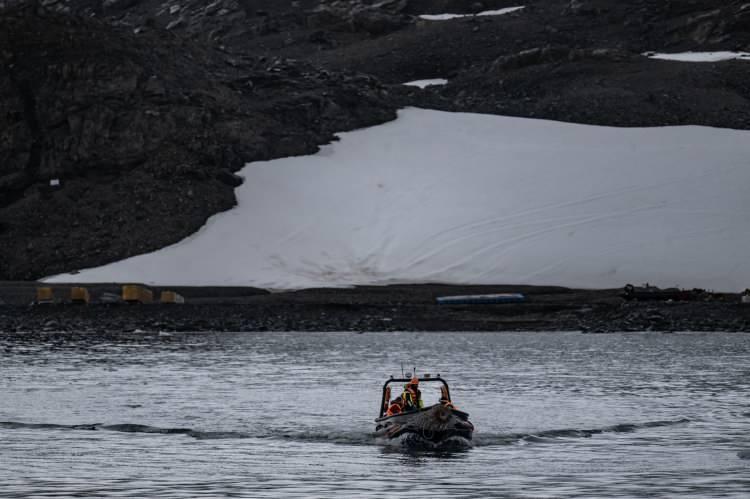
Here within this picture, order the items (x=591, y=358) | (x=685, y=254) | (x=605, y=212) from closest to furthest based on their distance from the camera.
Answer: (x=591, y=358)
(x=685, y=254)
(x=605, y=212)

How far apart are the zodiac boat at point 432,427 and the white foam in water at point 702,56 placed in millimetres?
106831

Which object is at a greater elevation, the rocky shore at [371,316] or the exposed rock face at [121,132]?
the exposed rock face at [121,132]

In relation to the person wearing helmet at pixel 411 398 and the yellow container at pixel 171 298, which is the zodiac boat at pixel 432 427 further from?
the yellow container at pixel 171 298

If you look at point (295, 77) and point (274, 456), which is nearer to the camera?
point (274, 456)

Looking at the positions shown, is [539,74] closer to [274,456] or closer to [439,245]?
[439,245]

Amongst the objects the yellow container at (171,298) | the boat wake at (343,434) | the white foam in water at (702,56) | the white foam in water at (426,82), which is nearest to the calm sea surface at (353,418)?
the boat wake at (343,434)

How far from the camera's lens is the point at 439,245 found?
3519 inches

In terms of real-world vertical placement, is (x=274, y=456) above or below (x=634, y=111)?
below

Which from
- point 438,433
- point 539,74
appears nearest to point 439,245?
point 539,74

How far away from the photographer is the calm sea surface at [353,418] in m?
28.3

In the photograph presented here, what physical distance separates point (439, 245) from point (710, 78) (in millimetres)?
46271

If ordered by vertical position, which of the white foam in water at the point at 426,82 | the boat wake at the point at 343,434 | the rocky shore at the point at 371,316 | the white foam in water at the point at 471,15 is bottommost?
the boat wake at the point at 343,434

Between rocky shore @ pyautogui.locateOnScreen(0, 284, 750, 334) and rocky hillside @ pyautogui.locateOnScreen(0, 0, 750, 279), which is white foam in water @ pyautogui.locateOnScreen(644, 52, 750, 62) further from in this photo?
rocky shore @ pyautogui.locateOnScreen(0, 284, 750, 334)

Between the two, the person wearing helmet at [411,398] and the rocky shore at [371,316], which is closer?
the person wearing helmet at [411,398]
